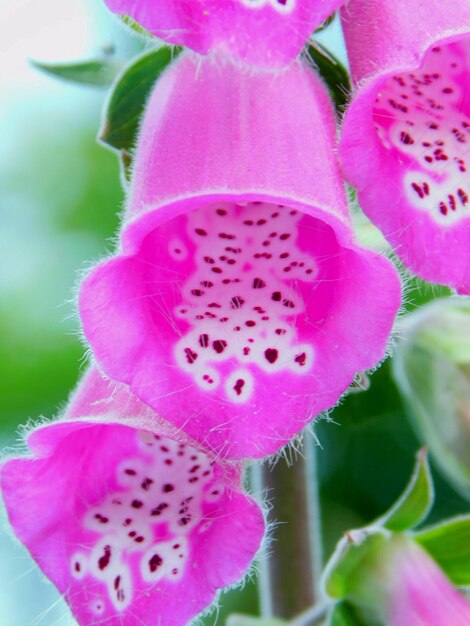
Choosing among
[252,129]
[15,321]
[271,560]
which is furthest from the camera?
[15,321]

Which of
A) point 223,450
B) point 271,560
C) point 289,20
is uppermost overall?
point 289,20

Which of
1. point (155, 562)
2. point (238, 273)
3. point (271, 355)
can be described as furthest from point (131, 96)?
point (155, 562)

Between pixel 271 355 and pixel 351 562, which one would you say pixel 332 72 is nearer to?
pixel 271 355

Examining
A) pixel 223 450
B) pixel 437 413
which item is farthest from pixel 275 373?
pixel 437 413

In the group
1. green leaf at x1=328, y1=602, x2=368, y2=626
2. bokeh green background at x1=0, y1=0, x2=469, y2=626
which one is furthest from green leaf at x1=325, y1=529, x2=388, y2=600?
bokeh green background at x1=0, y1=0, x2=469, y2=626

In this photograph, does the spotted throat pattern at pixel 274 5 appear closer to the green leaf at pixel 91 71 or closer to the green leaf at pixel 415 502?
the green leaf at pixel 91 71

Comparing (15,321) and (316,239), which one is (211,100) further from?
(15,321)

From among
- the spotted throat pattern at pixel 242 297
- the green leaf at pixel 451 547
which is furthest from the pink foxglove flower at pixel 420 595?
the spotted throat pattern at pixel 242 297
